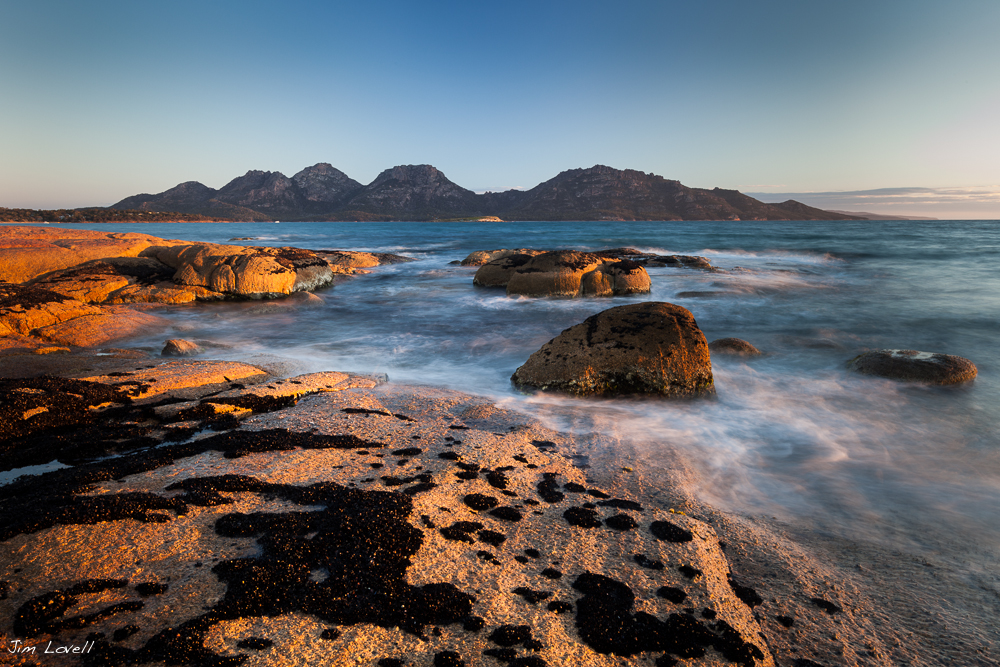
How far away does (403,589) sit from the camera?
2484mm

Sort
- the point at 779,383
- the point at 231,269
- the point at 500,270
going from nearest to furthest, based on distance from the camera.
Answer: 1. the point at 779,383
2. the point at 231,269
3. the point at 500,270

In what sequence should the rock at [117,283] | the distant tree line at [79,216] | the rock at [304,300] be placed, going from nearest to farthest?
the rock at [117,283] → the rock at [304,300] → the distant tree line at [79,216]

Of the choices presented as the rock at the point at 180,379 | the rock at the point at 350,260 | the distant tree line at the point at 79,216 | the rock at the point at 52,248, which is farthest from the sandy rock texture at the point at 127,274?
the distant tree line at the point at 79,216

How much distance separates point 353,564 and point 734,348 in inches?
341

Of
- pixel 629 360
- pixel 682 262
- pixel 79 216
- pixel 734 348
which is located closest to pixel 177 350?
pixel 629 360

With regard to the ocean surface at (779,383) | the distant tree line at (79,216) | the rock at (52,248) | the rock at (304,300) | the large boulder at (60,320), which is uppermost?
the distant tree line at (79,216)

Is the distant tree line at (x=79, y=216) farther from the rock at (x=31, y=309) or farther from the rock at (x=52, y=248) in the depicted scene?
→ the rock at (x=31, y=309)

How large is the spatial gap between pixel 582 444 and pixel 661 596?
2293 mm

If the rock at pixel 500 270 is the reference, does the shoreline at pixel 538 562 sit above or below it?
below

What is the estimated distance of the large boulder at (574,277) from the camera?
49.6 ft

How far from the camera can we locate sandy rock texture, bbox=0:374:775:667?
218 cm

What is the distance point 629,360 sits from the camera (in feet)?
22.0
